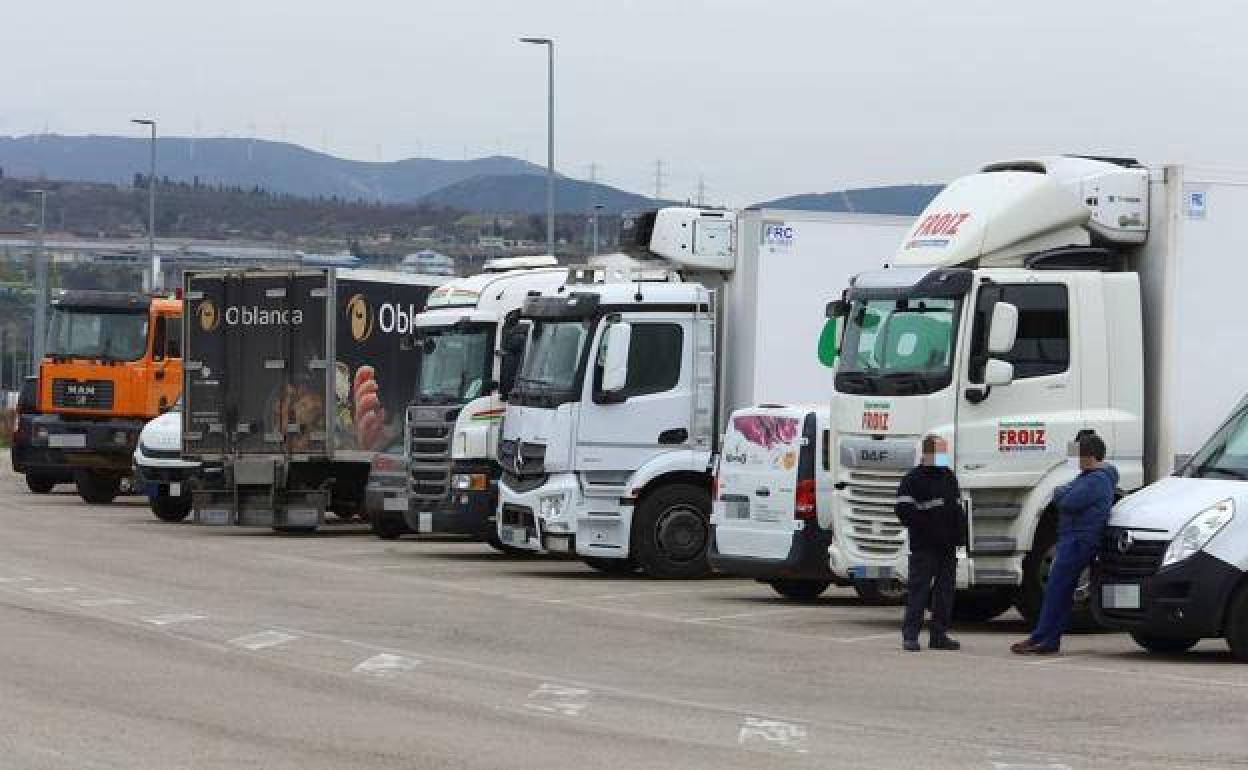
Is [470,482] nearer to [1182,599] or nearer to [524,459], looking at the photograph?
[524,459]

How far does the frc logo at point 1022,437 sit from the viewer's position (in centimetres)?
1984

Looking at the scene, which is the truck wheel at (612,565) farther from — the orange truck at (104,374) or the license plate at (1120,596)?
the orange truck at (104,374)

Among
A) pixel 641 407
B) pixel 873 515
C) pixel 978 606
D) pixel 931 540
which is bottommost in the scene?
pixel 978 606

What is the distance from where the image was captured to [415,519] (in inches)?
1183

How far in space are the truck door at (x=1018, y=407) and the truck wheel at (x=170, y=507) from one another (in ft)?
62.8

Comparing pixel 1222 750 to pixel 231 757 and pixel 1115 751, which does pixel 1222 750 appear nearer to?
pixel 1115 751

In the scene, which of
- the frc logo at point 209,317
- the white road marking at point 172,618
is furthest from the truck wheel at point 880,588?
the frc logo at point 209,317

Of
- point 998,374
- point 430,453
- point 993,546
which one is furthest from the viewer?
point 430,453

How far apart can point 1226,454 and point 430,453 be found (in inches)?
517

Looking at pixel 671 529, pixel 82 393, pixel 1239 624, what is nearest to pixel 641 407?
pixel 671 529

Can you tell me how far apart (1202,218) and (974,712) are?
7.10 metres

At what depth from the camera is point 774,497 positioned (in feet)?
73.9

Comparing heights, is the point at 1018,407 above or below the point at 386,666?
above

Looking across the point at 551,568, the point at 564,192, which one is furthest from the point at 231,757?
the point at 564,192
